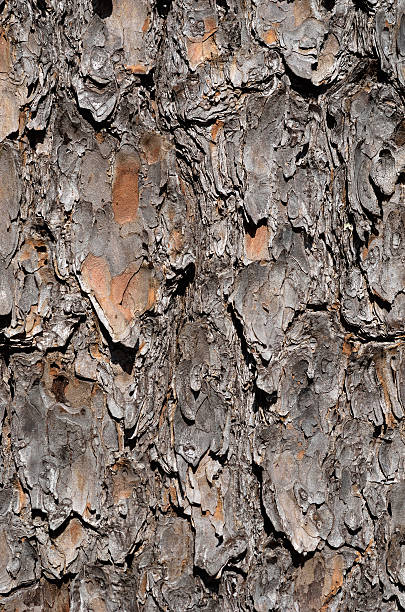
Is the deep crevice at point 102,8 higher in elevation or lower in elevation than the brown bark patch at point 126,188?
higher

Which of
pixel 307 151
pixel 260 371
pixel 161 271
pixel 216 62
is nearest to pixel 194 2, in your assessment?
pixel 216 62

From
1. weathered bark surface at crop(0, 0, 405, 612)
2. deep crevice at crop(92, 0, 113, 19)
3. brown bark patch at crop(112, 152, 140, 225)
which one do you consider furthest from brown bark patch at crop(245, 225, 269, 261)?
deep crevice at crop(92, 0, 113, 19)

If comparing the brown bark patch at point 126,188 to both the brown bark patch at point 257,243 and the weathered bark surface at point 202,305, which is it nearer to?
the weathered bark surface at point 202,305

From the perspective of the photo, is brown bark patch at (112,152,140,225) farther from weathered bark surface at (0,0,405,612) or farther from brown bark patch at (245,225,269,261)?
brown bark patch at (245,225,269,261)

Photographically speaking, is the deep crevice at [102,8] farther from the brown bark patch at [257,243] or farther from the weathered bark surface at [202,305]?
the brown bark patch at [257,243]

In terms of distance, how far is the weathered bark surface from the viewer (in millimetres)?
958

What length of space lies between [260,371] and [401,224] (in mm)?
251

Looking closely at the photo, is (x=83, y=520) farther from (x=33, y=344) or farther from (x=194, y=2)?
(x=194, y=2)

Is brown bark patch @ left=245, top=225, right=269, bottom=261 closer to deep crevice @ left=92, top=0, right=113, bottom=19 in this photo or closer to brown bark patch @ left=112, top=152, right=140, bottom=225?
brown bark patch @ left=112, top=152, right=140, bottom=225

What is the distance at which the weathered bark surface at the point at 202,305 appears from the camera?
3.14 ft

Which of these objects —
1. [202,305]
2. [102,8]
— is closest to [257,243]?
[202,305]

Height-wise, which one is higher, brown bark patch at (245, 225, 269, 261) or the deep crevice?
the deep crevice

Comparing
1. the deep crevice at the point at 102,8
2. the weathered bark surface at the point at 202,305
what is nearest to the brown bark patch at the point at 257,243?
the weathered bark surface at the point at 202,305

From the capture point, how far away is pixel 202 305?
1004 millimetres
